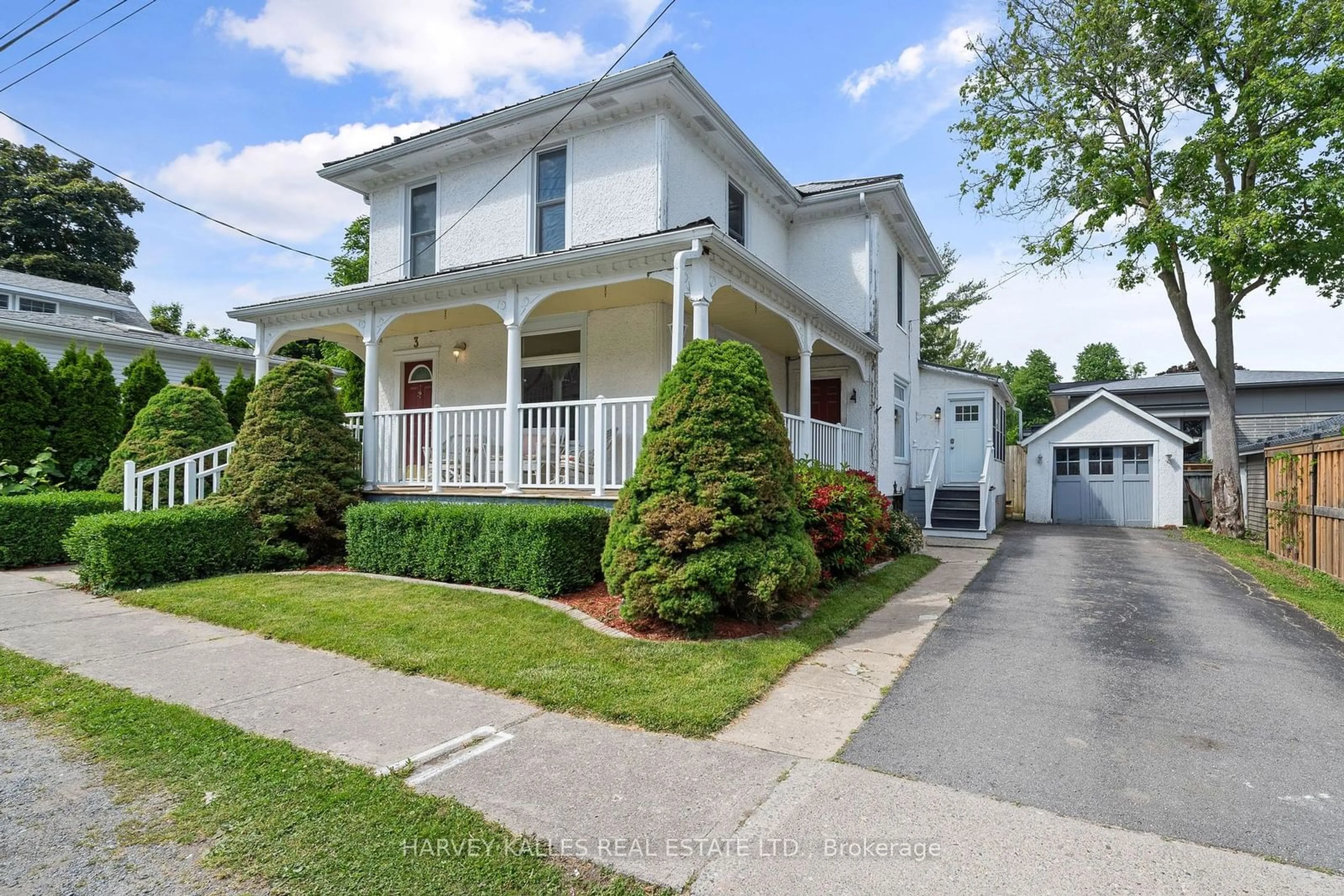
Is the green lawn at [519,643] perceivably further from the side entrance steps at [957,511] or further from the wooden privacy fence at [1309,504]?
the side entrance steps at [957,511]

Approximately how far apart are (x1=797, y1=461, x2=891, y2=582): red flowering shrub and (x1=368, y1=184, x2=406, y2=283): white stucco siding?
28.0 ft

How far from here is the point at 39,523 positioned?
8.97m

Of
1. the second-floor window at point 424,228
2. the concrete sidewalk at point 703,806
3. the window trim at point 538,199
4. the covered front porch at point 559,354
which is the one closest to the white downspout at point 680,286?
the covered front porch at point 559,354

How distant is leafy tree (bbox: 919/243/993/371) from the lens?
32031mm

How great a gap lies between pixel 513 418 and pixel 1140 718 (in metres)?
7.26

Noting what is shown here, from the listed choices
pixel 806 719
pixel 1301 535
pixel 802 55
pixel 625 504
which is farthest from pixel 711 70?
pixel 1301 535

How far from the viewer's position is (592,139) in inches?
417

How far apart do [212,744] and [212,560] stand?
568 centimetres

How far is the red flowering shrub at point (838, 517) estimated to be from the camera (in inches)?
302

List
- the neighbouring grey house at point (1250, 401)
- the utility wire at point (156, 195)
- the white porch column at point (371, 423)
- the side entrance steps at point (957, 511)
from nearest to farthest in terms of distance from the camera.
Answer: the white porch column at point (371, 423), the utility wire at point (156, 195), the side entrance steps at point (957, 511), the neighbouring grey house at point (1250, 401)

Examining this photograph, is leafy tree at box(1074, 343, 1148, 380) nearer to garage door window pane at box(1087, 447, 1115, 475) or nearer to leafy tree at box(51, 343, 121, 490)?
garage door window pane at box(1087, 447, 1115, 475)

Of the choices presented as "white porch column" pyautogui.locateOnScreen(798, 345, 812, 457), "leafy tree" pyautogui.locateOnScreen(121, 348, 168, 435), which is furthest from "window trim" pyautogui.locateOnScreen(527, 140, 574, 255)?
"leafy tree" pyautogui.locateOnScreen(121, 348, 168, 435)

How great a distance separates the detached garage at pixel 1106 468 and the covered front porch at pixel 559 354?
8327mm

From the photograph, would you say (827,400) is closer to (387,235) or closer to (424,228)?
(424,228)
